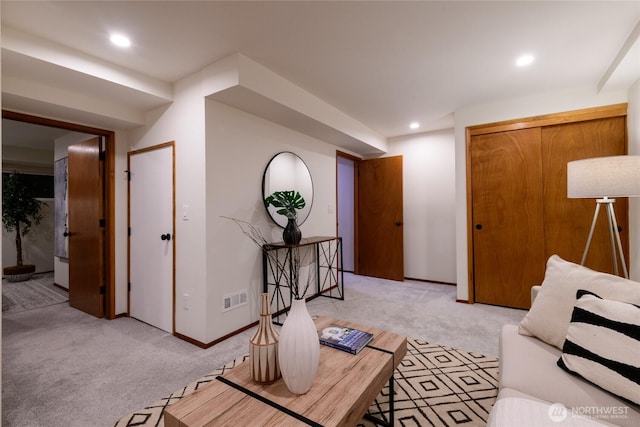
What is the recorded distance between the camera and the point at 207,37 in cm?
206

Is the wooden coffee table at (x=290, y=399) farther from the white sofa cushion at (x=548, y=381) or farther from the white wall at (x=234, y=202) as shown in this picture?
the white wall at (x=234, y=202)

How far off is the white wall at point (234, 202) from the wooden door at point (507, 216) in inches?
92.5

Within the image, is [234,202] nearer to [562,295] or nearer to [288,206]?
[288,206]

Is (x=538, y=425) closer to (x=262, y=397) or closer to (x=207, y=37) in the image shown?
(x=262, y=397)

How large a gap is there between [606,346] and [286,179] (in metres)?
2.79

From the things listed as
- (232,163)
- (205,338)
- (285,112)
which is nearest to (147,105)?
(232,163)

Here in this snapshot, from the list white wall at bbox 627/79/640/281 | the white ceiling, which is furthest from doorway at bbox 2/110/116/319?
white wall at bbox 627/79/640/281

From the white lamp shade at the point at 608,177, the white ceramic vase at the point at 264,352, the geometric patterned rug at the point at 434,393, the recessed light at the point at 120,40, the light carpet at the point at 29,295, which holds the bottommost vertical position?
the geometric patterned rug at the point at 434,393

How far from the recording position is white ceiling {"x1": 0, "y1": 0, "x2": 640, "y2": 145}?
5.86 feet

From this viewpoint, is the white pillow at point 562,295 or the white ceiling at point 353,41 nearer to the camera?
the white pillow at point 562,295

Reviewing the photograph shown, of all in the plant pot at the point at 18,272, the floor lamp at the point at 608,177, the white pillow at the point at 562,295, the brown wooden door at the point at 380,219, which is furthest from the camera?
the plant pot at the point at 18,272

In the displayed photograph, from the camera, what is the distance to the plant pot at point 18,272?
15.5 ft

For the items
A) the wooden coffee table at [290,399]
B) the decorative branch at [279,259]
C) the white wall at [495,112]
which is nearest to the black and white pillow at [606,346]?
the wooden coffee table at [290,399]

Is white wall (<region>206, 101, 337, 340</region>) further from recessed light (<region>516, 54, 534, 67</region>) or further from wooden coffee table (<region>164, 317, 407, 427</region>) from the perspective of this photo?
recessed light (<region>516, 54, 534, 67</region>)
